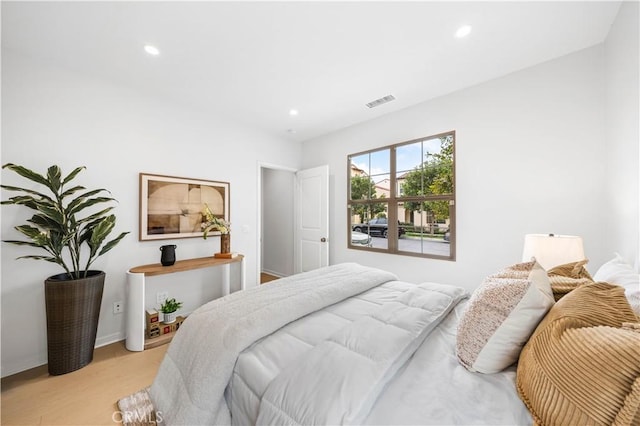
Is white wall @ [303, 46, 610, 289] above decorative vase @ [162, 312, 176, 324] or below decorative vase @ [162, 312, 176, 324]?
above

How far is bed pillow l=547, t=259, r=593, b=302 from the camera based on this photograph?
1.15 metres

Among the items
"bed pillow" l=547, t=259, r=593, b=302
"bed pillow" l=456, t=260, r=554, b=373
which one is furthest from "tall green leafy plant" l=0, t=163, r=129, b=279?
"bed pillow" l=547, t=259, r=593, b=302

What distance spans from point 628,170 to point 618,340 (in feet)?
5.86

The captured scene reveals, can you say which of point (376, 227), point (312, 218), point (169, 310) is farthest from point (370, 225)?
point (169, 310)

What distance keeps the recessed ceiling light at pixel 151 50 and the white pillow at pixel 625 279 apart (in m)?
3.33

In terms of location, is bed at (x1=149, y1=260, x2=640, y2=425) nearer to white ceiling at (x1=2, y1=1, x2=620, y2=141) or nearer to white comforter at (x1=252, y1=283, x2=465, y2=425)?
white comforter at (x1=252, y1=283, x2=465, y2=425)

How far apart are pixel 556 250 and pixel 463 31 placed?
1791 millimetres

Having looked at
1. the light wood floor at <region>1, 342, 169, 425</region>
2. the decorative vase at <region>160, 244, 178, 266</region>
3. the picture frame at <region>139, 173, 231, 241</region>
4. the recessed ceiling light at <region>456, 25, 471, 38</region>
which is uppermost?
the recessed ceiling light at <region>456, 25, 471, 38</region>

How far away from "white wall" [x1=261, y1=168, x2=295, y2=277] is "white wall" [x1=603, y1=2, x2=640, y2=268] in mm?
4070

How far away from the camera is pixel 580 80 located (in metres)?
2.20

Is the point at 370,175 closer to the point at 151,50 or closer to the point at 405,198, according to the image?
the point at 405,198

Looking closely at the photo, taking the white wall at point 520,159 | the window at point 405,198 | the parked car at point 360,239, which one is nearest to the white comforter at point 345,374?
the white wall at point 520,159

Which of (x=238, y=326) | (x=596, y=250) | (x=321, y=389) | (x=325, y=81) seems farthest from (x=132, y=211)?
(x=596, y=250)

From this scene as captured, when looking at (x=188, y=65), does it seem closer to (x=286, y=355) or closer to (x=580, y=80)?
(x=286, y=355)
